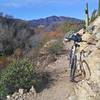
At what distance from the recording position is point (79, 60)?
40.9 ft

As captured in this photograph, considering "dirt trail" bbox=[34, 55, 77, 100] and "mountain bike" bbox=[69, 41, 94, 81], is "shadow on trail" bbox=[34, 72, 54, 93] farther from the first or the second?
"mountain bike" bbox=[69, 41, 94, 81]

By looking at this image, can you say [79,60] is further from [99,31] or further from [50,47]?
[50,47]

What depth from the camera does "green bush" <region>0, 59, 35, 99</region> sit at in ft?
40.0

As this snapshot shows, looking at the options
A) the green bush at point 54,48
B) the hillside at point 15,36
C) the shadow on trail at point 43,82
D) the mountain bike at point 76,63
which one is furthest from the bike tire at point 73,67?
the hillside at point 15,36

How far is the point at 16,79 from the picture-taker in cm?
1228

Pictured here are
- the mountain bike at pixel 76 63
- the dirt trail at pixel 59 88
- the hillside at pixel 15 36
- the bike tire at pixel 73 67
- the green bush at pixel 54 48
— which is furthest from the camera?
the hillside at pixel 15 36

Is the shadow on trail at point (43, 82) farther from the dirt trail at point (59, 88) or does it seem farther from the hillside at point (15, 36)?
the hillside at point (15, 36)

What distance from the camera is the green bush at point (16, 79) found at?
1220 cm

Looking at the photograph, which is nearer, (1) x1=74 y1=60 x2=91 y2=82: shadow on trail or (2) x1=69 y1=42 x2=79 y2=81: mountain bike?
(1) x1=74 y1=60 x2=91 y2=82: shadow on trail

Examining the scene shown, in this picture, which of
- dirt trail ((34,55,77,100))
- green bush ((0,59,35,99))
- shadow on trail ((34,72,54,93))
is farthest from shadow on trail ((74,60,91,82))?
green bush ((0,59,35,99))

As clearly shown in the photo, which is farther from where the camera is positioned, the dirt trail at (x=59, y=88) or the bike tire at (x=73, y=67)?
the bike tire at (x=73, y=67)

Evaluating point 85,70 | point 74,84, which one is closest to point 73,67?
point 85,70

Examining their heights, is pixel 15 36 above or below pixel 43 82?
above

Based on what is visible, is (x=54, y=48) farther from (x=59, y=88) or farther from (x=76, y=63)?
(x=59, y=88)
